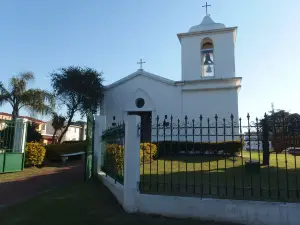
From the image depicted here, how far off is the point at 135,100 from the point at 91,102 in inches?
137

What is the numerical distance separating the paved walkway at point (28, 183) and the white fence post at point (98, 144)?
804mm

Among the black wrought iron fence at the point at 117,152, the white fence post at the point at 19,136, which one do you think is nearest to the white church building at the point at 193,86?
the white fence post at the point at 19,136

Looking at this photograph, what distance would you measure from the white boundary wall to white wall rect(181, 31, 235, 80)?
1515 cm

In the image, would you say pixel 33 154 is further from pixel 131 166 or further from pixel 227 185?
pixel 227 185

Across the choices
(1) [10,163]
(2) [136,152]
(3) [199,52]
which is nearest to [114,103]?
(3) [199,52]

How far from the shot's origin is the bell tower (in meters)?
19.3

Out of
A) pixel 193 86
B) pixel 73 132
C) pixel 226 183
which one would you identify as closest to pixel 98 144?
pixel 226 183

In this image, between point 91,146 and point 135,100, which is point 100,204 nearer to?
point 91,146

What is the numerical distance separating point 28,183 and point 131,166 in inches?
215

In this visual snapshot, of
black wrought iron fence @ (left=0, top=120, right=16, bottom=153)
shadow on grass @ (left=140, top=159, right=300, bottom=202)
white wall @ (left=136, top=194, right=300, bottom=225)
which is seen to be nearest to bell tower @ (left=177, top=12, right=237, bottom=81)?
shadow on grass @ (left=140, top=159, right=300, bottom=202)

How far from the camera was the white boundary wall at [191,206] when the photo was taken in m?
4.32

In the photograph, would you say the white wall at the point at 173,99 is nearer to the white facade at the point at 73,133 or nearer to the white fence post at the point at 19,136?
the white fence post at the point at 19,136

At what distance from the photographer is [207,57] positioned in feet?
66.5

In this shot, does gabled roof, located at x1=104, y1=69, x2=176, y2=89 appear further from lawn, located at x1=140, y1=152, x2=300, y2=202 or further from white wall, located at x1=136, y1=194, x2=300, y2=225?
white wall, located at x1=136, y1=194, x2=300, y2=225
